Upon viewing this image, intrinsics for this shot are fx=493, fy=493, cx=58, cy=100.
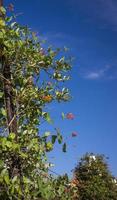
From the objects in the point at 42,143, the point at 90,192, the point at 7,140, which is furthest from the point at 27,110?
the point at 90,192

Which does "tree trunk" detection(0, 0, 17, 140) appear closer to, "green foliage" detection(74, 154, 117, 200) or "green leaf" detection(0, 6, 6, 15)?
"green leaf" detection(0, 6, 6, 15)

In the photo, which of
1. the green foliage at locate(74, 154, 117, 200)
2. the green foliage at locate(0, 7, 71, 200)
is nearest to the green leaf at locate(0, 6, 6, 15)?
the green foliage at locate(0, 7, 71, 200)

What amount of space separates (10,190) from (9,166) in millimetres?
279

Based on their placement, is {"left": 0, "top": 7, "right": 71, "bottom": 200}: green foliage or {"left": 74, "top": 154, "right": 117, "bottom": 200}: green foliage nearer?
{"left": 0, "top": 7, "right": 71, "bottom": 200}: green foliage

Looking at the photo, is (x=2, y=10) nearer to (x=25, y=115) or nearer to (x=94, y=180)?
(x=25, y=115)

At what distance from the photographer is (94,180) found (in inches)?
1259

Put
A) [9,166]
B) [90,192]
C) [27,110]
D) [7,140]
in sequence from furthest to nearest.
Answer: [90,192] → [27,110] → [9,166] → [7,140]

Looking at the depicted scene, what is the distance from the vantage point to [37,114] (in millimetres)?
5922

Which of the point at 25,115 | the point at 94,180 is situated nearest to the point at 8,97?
the point at 25,115

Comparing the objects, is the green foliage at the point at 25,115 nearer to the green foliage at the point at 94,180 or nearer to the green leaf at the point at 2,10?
the green leaf at the point at 2,10

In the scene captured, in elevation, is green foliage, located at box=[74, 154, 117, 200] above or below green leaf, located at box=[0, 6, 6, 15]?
above

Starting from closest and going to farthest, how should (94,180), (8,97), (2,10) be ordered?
(8,97)
(2,10)
(94,180)

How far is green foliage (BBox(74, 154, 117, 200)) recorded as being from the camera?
104 ft

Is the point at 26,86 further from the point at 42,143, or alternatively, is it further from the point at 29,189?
the point at 29,189
